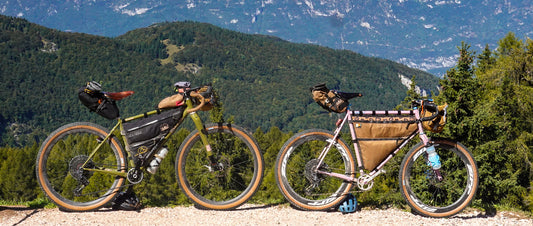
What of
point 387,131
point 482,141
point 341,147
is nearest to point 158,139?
point 341,147

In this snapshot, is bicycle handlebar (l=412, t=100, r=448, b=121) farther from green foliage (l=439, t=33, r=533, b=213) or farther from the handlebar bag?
the handlebar bag

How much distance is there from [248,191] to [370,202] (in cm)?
199

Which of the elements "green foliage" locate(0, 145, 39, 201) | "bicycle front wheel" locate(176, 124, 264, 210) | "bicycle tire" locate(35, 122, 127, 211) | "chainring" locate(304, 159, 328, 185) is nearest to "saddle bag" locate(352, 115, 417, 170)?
"chainring" locate(304, 159, 328, 185)

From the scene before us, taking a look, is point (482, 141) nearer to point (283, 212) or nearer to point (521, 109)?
point (521, 109)

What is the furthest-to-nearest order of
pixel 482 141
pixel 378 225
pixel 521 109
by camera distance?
pixel 521 109 → pixel 482 141 → pixel 378 225

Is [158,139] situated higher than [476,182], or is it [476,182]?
[158,139]

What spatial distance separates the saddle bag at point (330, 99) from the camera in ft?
19.3

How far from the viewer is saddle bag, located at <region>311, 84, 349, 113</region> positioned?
5.89 metres

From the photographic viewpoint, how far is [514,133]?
2336 cm

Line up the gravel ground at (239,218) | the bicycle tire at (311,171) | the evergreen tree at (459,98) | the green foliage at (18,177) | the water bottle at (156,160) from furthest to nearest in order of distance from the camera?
the green foliage at (18,177), the evergreen tree at (459,98), the bicycle tire at (311,171), the water bottle at (156,160), the gravel ground at (239,218)

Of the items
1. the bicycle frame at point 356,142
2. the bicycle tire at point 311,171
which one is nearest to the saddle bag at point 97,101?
the bicycle tire at point 311,171

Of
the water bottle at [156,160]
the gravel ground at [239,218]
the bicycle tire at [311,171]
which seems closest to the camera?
the gravel ground at [239,218]

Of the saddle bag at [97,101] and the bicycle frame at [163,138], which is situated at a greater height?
the saddle bag at [97,101]

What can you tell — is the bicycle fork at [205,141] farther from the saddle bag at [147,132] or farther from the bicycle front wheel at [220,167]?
the saddle bag at [147,132]
